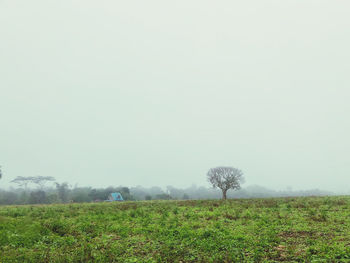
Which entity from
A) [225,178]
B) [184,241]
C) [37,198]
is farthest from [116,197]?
[184,241]

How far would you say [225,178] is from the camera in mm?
53719

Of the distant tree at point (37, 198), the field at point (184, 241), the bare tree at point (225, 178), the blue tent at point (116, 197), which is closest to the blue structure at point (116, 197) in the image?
the blue tent at point (116, 197)

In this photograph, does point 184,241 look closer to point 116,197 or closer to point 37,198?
point 116,197

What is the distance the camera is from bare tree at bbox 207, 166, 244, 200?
53.2m

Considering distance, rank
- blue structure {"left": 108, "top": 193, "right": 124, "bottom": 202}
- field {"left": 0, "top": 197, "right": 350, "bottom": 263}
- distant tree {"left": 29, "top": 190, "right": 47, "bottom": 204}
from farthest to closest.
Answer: distant tree {"left": 29, "top": 190, "right": 47, "bottom": 204} < blue structure {"left": 108, "top": 193, "right": 124, "bottom": 202} < field {"left": 0, "top": 197, "right": 350, "bottom": 263}

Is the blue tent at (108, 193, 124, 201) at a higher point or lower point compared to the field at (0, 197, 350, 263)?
lower

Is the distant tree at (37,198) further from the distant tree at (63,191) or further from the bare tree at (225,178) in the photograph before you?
the bare tree at (225,178)

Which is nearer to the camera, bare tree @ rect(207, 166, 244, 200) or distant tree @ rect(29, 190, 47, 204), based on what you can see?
bare tree @ rect(207, 166, 244, 200)

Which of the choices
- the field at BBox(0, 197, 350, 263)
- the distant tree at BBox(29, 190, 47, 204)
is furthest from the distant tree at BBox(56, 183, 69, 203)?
the field at BBox(0, 197, 350, 263)

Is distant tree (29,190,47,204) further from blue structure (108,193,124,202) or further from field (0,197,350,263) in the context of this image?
field (0,197,350,263)

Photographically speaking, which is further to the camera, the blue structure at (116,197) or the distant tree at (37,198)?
the distant tree at (37,198)

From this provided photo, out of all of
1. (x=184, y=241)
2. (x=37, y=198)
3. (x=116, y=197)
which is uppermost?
(x=184, y=241)

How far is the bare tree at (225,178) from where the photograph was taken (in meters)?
53.2

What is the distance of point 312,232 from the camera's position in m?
13.6
